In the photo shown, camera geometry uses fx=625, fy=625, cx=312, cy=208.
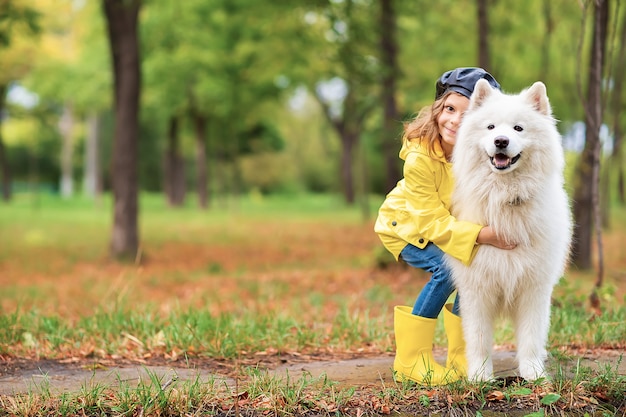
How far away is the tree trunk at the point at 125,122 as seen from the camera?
11242 millimetres

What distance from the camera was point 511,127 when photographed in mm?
3150

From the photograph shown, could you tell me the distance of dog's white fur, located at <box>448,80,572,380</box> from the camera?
3.17m

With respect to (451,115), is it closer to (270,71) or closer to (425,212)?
(425,212)

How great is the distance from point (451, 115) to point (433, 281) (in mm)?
951

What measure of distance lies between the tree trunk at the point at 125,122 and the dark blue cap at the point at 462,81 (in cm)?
873

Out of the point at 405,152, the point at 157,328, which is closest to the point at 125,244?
the point at 157,328

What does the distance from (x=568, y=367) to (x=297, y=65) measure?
39.2 ft

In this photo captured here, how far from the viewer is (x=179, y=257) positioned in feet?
42.4

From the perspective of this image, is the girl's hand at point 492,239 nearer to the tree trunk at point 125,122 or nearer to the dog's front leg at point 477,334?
the dog's front leg at point 477,334

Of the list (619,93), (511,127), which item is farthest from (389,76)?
(511,127)

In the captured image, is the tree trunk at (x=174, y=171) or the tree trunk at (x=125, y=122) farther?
Result: the tree trunk at (x=174, y=171)

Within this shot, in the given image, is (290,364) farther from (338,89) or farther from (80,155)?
(80,155)

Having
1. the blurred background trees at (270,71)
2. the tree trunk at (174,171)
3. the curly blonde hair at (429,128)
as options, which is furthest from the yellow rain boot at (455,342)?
the tree trunk at (174,171)

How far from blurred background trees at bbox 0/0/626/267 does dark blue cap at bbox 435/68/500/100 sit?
186 cm
